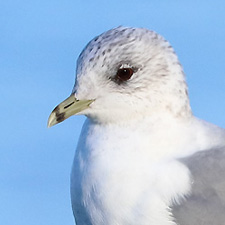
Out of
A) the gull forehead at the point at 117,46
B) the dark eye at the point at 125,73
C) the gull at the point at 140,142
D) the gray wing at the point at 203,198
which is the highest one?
the gull forehead at the point at 117,46

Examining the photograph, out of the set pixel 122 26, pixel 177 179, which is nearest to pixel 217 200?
pixel 177 179

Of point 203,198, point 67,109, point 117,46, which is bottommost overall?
point 203,198

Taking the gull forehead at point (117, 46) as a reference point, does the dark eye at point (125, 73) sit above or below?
below

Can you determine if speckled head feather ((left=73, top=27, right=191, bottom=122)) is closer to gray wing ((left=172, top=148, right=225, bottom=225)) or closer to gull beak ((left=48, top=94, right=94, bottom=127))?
gull beak ((left=48, top=94, right=94, bottom=127))

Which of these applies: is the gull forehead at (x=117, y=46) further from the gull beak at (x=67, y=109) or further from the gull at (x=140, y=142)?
the gull beak at (x=67, y=109)

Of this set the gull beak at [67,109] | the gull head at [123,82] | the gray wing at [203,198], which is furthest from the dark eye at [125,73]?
the gray wing at [203,198]

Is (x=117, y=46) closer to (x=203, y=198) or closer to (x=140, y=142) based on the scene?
(x=140, y=142)

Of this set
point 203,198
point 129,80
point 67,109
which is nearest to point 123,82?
point 129,80

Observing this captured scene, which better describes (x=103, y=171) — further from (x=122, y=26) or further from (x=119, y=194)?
(x=122, y=26)
